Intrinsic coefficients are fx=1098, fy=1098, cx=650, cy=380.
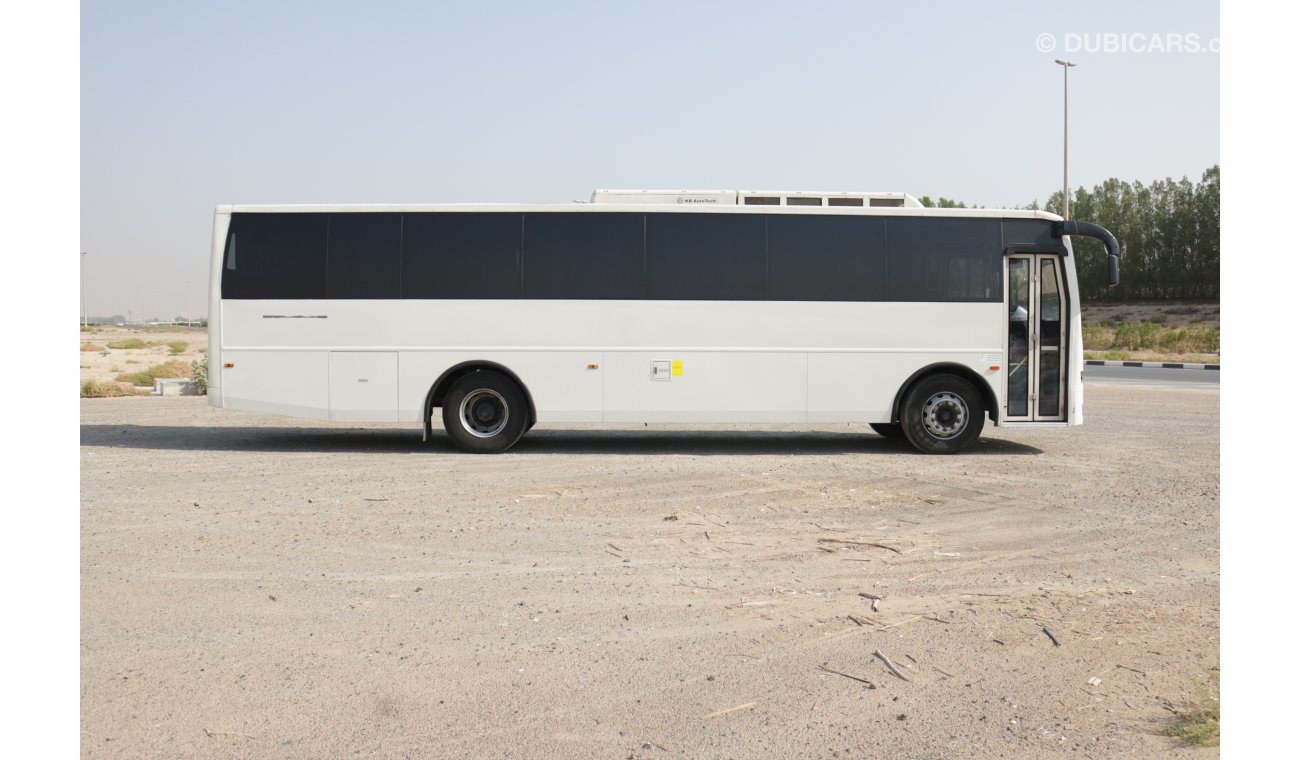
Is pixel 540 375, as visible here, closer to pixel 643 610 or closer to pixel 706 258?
pixel 706 258

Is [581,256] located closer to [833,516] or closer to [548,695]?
[833,516]

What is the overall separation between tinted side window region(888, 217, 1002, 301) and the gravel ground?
9.76 feet

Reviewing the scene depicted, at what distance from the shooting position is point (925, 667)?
485 centimetres

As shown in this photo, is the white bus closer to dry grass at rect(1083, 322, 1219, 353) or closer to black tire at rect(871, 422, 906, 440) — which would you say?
black tire at rect(871, 422, 906, 440)

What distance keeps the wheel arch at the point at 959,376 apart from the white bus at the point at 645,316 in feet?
0.09

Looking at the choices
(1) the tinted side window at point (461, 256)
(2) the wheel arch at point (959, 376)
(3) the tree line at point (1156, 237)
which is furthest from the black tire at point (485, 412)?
(3) the tree line at point (1156, 237)

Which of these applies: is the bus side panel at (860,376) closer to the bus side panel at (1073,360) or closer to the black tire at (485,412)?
the bus side panel at (1073,360)

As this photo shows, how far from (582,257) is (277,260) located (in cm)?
372

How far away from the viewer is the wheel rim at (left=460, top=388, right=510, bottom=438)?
43.2 feet

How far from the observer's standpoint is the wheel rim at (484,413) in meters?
13.2

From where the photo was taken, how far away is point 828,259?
13469mm

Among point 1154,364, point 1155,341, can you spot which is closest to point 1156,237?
point 1155,341

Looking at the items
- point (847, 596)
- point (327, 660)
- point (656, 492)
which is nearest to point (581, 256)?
point (656, 492)

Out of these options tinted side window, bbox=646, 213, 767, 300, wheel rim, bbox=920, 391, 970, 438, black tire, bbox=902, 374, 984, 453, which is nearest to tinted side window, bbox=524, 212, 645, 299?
tinted side window, bbox=646, 213, 767, 300
